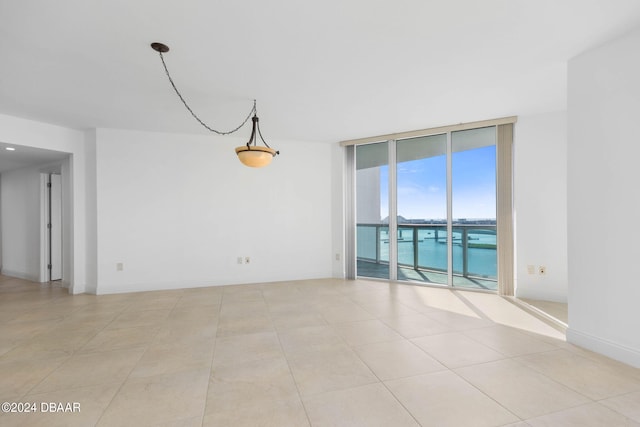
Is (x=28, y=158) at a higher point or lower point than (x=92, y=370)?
higher

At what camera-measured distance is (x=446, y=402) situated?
1.78m

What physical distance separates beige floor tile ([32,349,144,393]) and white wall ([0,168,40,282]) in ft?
15.2

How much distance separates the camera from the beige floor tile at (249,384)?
1.82 meters

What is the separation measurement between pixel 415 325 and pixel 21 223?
775 cm

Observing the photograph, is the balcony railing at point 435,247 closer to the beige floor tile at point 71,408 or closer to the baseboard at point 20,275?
the beige floor tile at point 71,408

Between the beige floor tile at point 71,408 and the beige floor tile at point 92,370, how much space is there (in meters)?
0.08

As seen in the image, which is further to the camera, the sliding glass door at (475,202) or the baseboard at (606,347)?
the sliding glass door at (475,202)

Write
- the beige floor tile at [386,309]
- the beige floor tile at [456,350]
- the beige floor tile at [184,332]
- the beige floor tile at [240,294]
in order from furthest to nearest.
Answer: the beige floor tile at [240,294] < the beige floor tile at [386,309] < the beige floor tile at [184,332] < the beige floor tile at [456,350]

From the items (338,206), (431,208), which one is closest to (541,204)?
(431,208)

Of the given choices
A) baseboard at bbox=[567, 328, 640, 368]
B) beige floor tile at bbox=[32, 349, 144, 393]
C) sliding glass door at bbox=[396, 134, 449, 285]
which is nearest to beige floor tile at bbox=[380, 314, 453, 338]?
baseboard at bbox=[567, 328, 640, 368]

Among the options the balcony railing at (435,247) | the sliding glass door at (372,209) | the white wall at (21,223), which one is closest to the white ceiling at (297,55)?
the sliding glass door at (372,209)

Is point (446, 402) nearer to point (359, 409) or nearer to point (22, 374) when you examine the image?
point (359, 409)

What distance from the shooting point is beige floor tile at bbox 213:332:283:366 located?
93.7 inches

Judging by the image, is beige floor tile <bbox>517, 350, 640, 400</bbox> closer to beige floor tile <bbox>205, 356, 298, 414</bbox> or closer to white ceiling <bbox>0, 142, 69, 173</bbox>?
beige floor tile <bbox>205, 356, 298, 414</bbox>
